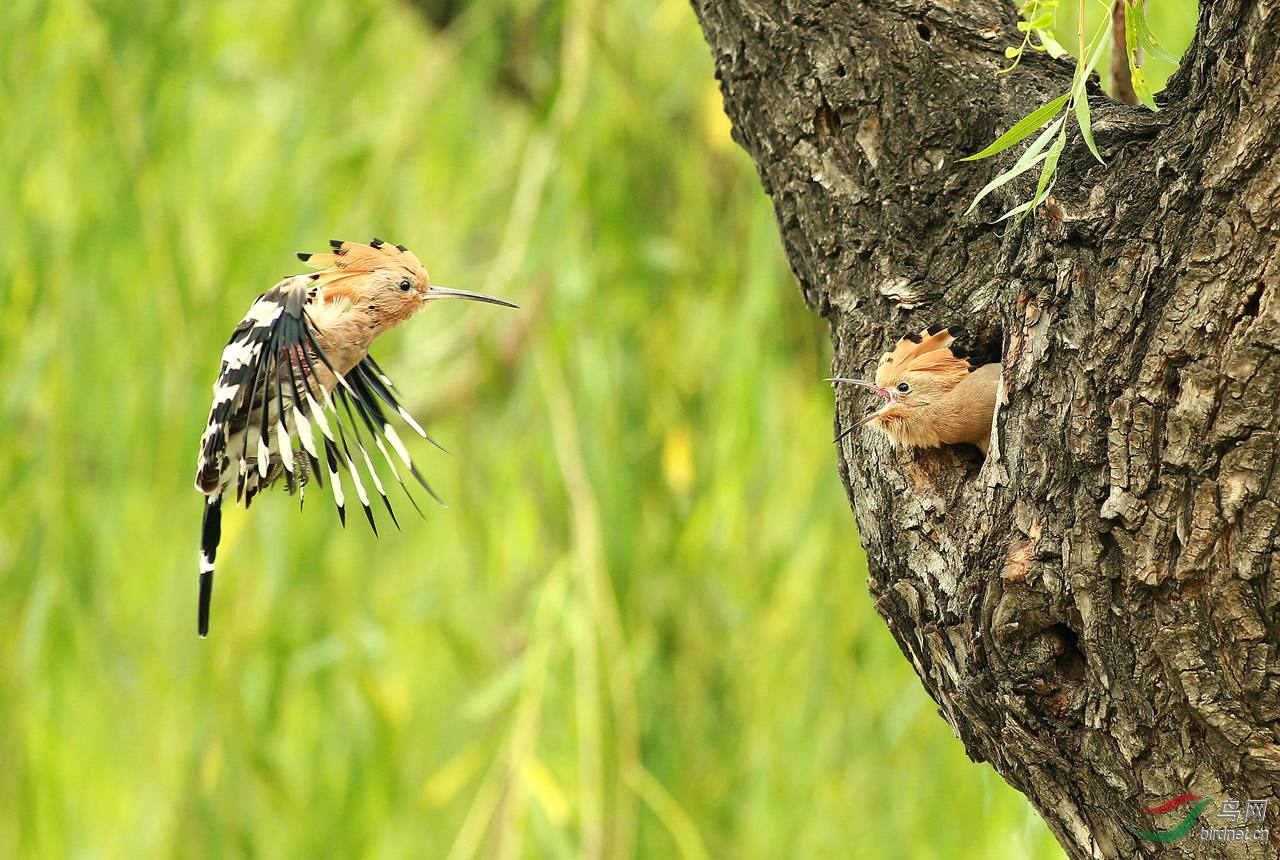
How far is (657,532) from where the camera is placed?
2.31m

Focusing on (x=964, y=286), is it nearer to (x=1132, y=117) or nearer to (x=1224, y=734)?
(x=1132, y=117)

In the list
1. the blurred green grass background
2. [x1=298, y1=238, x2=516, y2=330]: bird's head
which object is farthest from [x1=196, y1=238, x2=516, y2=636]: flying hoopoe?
the blurred green grass background

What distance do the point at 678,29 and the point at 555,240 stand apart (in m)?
0.67

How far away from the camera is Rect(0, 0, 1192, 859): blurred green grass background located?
209cm

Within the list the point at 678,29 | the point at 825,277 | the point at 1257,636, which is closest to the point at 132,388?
the point at 678,29

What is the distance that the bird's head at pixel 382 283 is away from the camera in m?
0.89

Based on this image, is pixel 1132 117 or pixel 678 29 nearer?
pixel 1132 117

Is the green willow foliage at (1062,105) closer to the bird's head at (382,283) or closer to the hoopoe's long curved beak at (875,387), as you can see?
the hoopoe's long curved beak at (875,387)

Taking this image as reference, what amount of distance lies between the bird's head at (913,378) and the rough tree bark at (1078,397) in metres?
0.03

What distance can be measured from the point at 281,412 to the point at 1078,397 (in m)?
0.53

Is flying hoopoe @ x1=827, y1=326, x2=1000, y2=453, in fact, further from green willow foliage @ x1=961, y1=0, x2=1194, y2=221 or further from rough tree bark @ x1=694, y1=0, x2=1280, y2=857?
green willow foliage @ x1=961, y1=0, x2=1194, y2=221

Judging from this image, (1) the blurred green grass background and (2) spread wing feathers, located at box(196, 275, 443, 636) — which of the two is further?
(1) the blurred green grass background

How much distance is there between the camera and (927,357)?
107 centimetres

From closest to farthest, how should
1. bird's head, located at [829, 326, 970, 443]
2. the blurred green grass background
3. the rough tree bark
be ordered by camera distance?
1. the rough tree bark
2. bird's head, located at [829, 326, 970, 443]
3. the blurred green grass background
